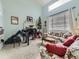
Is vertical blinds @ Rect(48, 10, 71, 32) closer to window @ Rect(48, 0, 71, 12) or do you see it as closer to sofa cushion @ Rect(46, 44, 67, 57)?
window @ Rect(48, 0, 71, 12)

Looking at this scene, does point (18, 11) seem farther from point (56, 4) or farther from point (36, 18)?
point (56, 4)

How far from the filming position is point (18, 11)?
6730 millimetres

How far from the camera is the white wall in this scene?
600cm

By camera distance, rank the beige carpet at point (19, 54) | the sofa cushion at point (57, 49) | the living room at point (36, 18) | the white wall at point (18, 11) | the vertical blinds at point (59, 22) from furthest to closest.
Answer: the white wall at point (18, 11), the vertical blinds at point (59, 22), the living room at point (36, 18), the beige carpet at point (19, 54), the sofa cushion at point (57, 49)

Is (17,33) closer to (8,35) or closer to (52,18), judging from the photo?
(8,35)

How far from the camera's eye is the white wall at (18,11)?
6.00 metres

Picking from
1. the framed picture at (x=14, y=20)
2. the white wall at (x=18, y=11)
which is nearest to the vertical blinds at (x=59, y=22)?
the white wall at (x=18, y=11)

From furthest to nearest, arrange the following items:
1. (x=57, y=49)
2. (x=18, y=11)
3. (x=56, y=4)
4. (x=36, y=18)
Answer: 1. (x=36, y=18)
2. (x=18, y=11)
3. (x=56, y=4)
4. (x=57, y=49)

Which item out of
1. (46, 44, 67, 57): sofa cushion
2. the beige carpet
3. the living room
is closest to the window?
the living room

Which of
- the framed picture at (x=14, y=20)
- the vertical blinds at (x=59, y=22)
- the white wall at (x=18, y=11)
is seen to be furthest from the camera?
the framed picture at (x=14, y=20)

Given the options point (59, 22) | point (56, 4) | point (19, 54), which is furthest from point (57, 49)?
point (56, 4)

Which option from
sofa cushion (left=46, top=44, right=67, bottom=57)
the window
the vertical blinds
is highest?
the window

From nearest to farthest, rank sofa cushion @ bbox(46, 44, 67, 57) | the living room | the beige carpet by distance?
sofa cushion @ bbox(46, 44, 67, 57) → the beige carpet → the living room

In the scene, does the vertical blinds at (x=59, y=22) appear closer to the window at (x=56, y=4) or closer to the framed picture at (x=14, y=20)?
the window at (x=56, y=4)
